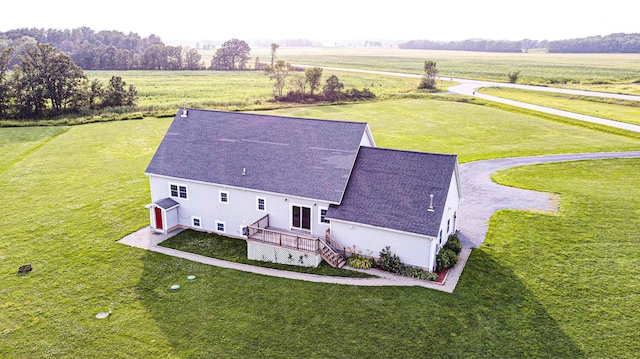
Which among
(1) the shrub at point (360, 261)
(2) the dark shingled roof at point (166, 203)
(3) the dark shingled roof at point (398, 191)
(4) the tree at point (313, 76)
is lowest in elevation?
(1) the shrub at point (360, 261)

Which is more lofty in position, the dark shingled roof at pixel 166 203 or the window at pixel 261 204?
the window at pixel 261 204

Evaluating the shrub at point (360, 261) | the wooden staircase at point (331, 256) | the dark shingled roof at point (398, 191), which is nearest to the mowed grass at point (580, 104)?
the dark shingled roof at point (398, 191)

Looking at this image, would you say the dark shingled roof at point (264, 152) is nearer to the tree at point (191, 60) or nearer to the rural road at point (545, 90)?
the rural road at point (545, 90)

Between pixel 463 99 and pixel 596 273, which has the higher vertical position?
pixel 463 99

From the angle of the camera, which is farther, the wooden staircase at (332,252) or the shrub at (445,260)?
the wooden staircase at (332,252)

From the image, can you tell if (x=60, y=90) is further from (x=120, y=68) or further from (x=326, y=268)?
(x=120, y=68)

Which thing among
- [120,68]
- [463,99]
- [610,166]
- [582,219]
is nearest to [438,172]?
[582,219]

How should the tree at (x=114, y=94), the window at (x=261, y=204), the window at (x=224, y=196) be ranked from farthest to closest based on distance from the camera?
1. the tree at (x=114, y=94)
2. the window at (x=224, y=196)
3. the window at (x=261, y=204)

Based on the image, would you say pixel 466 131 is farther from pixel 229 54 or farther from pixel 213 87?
pixel 229 54
